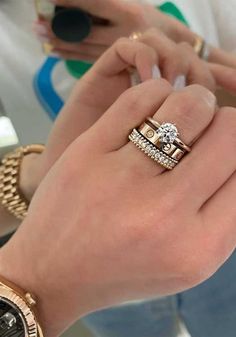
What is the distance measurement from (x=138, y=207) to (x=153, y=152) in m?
0.04

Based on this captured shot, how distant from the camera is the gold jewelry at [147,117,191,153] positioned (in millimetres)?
Answer: 400

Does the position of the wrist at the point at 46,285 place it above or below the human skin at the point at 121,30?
below

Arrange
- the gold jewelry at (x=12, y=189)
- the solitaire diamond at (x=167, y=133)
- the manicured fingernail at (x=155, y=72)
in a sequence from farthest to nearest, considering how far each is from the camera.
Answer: the gold jewelry at (x=12, y=189)
the manicured fingernail at (x=155, y=72)
the solitaire diamond at (x=167, y=133)

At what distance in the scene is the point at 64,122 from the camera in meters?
0.62

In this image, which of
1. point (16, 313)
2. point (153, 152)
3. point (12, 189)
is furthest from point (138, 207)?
point (12, 189)

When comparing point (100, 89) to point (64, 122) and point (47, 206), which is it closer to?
point (64, 122)

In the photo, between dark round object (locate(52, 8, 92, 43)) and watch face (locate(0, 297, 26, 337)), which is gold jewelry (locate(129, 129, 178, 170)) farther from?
dark round object (locate(52, 8, 92, 43))

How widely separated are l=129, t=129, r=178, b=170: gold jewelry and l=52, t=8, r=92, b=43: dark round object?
0.31m

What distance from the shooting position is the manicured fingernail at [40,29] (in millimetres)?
697

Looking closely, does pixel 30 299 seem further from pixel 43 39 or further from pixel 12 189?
pixel 43 39

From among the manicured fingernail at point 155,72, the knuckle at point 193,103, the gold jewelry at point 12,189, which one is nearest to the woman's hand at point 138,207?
the knuckle at point 193,103

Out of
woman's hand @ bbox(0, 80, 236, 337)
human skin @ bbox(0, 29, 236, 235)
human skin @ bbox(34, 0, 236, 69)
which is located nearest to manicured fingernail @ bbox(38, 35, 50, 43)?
human skin @ bbox(34, 0, 236, 69)

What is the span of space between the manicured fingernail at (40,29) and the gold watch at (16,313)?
344 mm

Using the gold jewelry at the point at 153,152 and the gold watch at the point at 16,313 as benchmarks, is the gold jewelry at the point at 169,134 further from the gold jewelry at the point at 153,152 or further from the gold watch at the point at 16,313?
the gold watch at the point at 16,313
